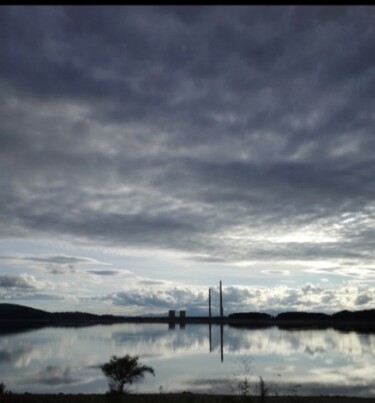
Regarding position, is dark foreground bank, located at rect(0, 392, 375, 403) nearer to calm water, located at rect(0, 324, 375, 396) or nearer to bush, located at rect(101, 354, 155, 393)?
bush, located at rect(101, 354, 155, 393)

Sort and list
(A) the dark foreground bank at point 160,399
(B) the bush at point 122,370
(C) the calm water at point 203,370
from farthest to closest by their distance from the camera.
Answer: (C) the calm water at point 203,370
(B) the bush at point 122,370
(A) the dark foreground bank at point 160,399

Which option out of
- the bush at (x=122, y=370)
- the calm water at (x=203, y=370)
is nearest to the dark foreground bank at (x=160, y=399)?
the bush at (x=122, y=370)

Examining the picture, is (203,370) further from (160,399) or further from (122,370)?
(160,399)

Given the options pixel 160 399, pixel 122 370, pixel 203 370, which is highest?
pixel 122 370

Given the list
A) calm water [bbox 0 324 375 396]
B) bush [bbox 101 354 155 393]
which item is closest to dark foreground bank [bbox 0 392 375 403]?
bush [bbox 101 354 155 393]

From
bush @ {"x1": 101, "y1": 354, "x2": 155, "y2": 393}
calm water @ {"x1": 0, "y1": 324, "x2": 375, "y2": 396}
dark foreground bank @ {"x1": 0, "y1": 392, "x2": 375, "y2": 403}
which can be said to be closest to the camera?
dark foreground bank @ {"x1": 0, "y1": 392, "x2": 375, "y2": 403}

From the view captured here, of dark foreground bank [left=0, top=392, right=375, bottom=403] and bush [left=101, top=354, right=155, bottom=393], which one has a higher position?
bush [left=101, top=354, right=155, bottom=393]

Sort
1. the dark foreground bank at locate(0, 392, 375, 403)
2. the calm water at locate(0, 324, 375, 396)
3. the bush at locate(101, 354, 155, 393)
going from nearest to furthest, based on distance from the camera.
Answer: the dark foreground bank at locate(0, 392, 375, 403)
the bush at locate(101, 354, 155, 393)
the calm water at locate(0, 324, 375, 396)

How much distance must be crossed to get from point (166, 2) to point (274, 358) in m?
40.7

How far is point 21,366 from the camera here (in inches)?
1369

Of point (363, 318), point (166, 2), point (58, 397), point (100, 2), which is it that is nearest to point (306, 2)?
point (166, 2)

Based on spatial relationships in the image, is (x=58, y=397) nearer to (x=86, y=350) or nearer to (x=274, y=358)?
(x=274, y=358)

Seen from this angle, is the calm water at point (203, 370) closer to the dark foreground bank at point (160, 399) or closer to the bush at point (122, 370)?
the dark foreground bank at point (160, 399)

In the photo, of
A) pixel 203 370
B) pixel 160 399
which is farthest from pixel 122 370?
pixel 203 370
